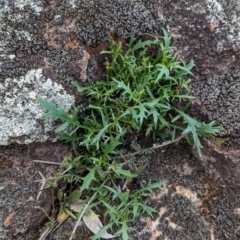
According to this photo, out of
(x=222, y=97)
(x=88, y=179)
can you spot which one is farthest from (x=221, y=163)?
(x=88, y=179)

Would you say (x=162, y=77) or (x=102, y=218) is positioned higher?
(x=162, y=77)

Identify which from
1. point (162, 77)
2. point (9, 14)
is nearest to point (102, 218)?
point (162, 77)

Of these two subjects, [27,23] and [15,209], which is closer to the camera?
[27,23]

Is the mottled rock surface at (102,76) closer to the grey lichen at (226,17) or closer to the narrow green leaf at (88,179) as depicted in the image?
the grey lichen at (226,17)

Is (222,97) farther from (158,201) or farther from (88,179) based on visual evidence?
(88,179)

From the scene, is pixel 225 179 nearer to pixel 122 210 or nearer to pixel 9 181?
pixel 122 210
